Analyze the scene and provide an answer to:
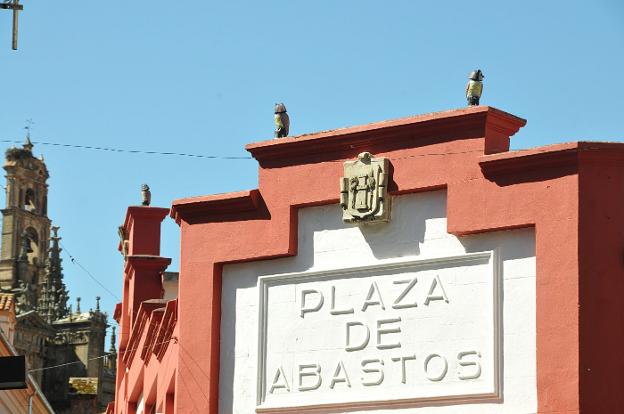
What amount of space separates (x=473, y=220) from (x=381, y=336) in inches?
71.4

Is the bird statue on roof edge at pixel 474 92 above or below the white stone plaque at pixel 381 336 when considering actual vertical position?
above

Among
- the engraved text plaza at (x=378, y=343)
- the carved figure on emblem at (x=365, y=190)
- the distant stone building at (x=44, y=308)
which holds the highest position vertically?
the distant stone building at (x=44, y=308)

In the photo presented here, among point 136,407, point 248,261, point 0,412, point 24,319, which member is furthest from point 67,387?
point 248,261

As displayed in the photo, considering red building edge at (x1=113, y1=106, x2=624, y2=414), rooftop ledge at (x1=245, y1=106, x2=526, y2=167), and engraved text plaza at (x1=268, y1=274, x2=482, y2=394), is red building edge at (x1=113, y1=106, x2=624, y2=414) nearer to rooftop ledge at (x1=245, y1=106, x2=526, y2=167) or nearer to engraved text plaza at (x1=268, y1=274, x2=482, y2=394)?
rooftop ledge at (x1=245, y1=106, x2=526, y2=167)

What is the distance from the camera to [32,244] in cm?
13988

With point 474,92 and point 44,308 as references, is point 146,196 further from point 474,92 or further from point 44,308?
point 44,308

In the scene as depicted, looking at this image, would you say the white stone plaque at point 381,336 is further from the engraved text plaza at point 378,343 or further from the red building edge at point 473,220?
the red building edge at point 473,220

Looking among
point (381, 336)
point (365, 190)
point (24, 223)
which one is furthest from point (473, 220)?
point (24, 223)

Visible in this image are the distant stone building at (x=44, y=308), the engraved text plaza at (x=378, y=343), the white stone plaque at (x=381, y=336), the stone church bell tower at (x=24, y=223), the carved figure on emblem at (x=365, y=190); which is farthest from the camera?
the stone church bell tower at (x=24, y=223)

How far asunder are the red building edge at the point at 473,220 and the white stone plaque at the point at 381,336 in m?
0.60

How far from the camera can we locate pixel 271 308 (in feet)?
70.7

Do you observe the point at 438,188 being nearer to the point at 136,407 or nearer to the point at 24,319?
the point at 136,407

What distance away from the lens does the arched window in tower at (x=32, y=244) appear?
138m

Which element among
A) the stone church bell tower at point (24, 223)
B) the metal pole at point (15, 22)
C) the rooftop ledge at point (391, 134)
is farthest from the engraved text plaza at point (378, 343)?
the stone church bell tower at point (24, 223)
